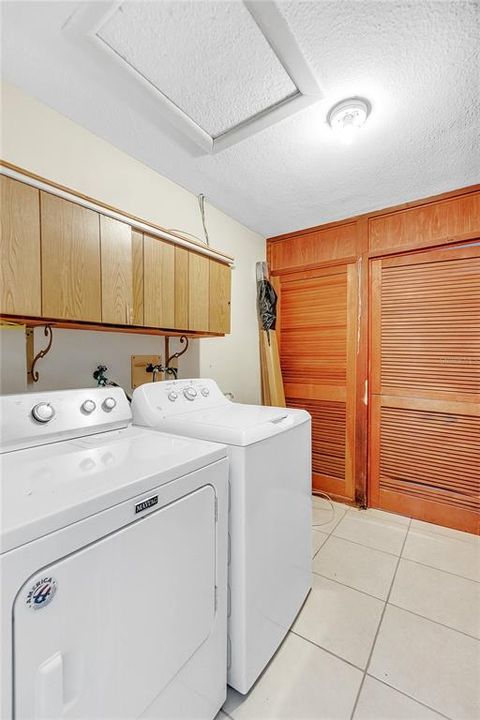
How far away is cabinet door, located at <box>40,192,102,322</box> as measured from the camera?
1087 mm

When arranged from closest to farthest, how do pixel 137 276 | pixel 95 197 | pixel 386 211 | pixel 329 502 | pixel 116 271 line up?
pixel 116 271, pixel 137 276, pixel 95 197, pixel 386 211, pixel 329 502

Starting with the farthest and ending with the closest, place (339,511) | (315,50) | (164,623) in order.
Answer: (339,511) < (315,50) < (164,623)

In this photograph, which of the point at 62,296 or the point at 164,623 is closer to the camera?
the point at 164,623

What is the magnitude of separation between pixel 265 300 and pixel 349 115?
1471 mm

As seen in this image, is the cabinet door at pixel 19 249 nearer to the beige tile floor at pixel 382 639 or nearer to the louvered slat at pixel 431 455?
the beige tile floor at pixel 382 639

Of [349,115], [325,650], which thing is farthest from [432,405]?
[349,115]

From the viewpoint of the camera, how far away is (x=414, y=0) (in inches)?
38.1

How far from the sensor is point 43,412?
107 centimetres

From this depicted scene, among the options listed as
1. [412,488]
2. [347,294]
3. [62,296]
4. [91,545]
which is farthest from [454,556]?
[62,296]

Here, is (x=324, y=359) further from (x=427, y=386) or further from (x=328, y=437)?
(x=427, y=386)

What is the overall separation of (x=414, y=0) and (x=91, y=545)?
69.1 inches

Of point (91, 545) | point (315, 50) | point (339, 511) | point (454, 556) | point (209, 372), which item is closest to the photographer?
point (91, 545)

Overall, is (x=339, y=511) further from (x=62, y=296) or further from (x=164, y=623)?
(x=62, y=296)

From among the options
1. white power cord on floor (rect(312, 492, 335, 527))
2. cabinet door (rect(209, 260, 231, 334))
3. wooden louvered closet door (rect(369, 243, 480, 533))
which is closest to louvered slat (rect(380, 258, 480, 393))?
wooden louvered closet door (rect(369, 243, 480, 533))
